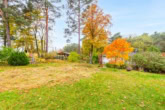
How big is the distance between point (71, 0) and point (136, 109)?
579 inches

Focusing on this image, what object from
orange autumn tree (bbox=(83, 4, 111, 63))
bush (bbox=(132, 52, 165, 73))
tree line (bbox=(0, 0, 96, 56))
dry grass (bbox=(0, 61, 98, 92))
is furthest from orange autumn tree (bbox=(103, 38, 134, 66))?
tree line (bbox=(0, 0, 96, 56))

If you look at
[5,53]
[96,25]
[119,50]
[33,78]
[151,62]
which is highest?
[96,25]

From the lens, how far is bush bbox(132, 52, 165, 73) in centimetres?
726

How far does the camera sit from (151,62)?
7344 mm

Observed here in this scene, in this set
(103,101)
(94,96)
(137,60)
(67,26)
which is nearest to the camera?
(103,101)

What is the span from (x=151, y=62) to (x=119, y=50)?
133 inches

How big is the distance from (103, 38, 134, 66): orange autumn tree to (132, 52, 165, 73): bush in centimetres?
206

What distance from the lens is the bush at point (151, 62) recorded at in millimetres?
7258

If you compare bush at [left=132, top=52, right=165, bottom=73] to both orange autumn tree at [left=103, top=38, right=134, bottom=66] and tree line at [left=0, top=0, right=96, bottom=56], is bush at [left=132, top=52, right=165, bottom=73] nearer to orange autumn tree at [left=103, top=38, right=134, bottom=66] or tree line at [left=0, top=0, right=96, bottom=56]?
orange autumn tree at [left=103, top=38, right=134, bottom=66]

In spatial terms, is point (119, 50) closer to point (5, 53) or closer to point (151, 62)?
point (151, 62)

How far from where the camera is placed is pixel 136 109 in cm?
206

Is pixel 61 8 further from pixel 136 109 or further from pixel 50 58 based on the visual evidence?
pixel 136 109

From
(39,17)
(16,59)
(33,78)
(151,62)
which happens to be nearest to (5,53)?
(16,59)

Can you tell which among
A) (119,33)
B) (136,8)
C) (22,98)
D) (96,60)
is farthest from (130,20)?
(22,98)
